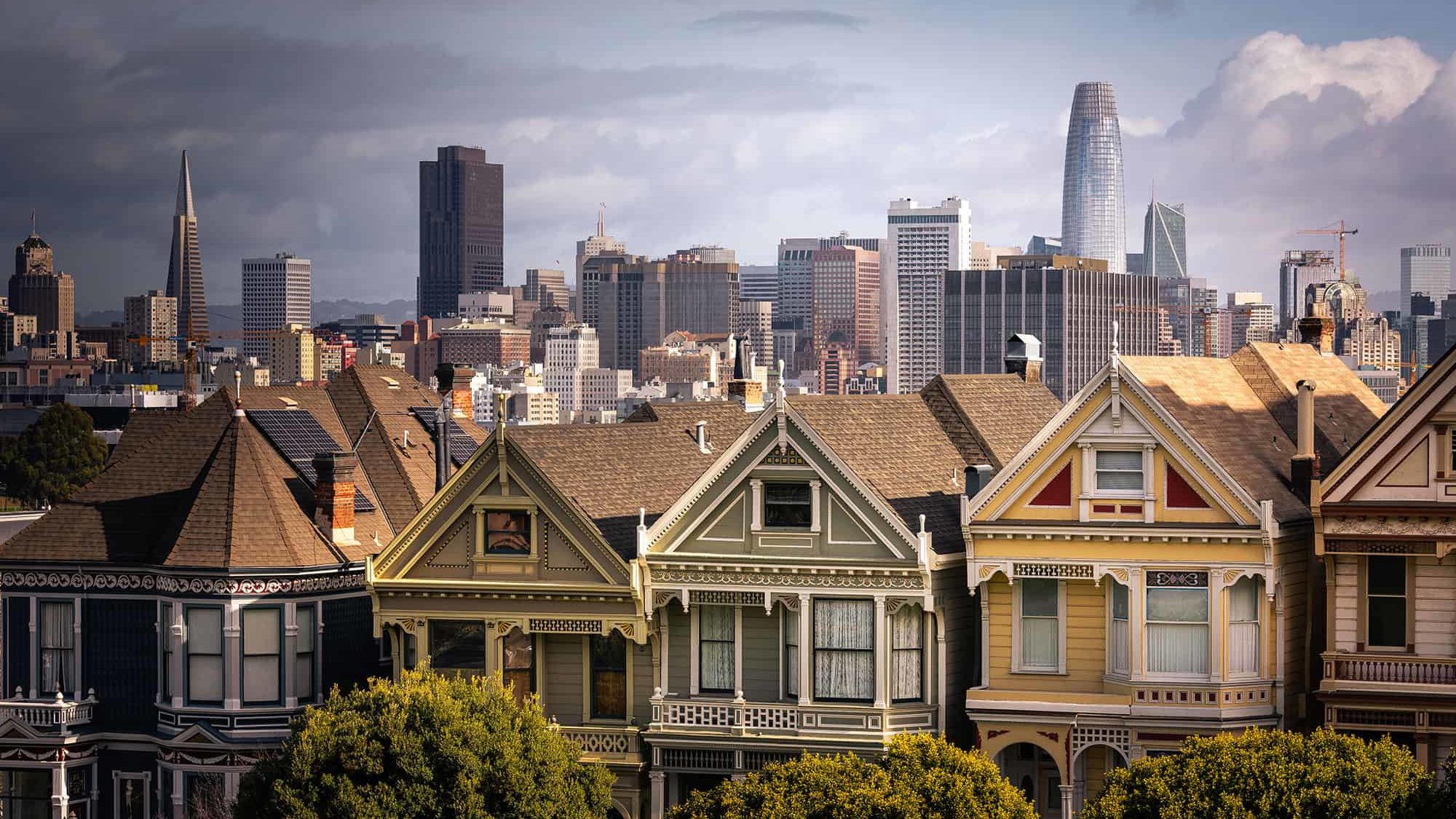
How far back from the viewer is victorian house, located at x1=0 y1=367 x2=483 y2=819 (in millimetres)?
45688

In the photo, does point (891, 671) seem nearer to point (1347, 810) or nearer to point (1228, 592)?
point (1228, 592)

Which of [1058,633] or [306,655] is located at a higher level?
[1058,633]

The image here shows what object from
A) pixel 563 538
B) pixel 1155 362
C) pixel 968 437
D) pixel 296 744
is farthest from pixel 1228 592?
pixel 296 744

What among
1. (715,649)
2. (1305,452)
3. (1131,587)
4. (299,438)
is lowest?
(715,649)

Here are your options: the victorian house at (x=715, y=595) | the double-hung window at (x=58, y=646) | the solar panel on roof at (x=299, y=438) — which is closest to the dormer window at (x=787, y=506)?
the victorian house at (x=715, y=595)

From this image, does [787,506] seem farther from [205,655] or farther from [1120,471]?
[205,655]

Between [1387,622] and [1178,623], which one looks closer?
[1387,622]

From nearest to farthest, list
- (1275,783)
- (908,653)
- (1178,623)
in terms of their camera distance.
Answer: (1275,783), (1178,623), (908,653)

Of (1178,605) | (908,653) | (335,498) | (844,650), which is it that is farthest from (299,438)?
(1178,605)

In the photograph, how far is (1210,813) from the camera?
3500 centimetres

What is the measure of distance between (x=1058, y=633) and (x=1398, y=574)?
18.6 feet

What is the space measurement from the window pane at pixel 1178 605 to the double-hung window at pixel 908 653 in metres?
4.04

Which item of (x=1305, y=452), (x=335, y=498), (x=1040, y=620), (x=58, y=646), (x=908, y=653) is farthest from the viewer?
(x=335, y=498)

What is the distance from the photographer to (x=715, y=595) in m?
42.1
